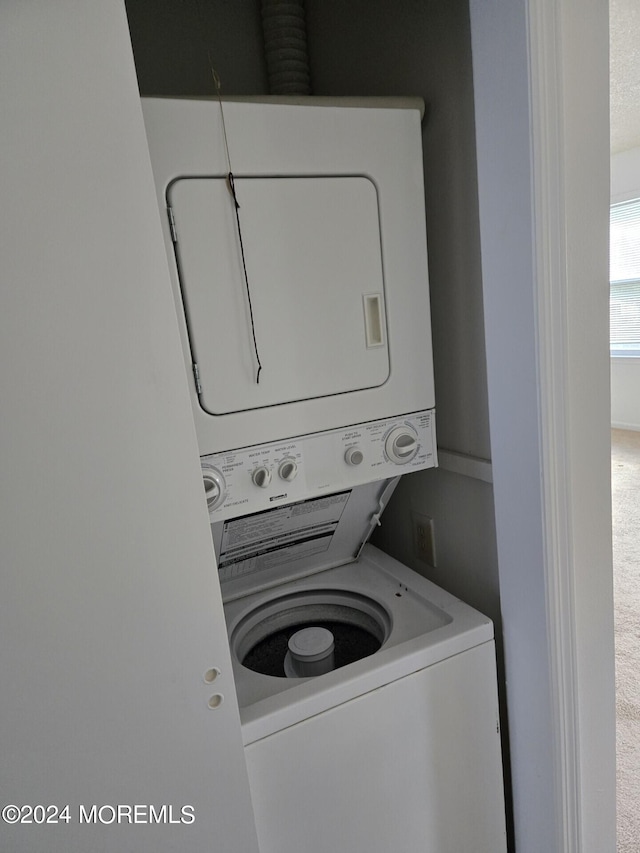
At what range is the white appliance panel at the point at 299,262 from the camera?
40.4 inches

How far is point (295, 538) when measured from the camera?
1.49 m

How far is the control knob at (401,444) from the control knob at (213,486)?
16.1 inches

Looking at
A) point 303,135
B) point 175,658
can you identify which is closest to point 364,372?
point 303,135

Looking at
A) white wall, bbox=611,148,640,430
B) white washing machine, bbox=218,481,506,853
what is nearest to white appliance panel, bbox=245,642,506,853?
white washing machine, bbox=218,481,506,853

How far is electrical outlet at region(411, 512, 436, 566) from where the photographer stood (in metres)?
1.62

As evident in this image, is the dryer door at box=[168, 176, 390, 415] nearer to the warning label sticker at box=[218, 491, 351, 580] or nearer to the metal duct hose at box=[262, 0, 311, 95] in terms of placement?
the warning label sticker at box=[218, 491, 351, 580]

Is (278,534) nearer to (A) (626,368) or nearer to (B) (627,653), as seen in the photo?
(B) (627,653)

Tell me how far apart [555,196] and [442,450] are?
2.31ft

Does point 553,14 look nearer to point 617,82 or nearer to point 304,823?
point 304,823

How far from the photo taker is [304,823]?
1.09m

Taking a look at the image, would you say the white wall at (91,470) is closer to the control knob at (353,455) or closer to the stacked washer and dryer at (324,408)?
the stacked washer and dryer at (324,408)

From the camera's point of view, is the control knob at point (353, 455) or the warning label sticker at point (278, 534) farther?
the warning label sticker at point (278, 534)

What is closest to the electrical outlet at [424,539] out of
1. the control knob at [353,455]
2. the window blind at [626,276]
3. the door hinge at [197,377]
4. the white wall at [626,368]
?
the control knob at [353,455]

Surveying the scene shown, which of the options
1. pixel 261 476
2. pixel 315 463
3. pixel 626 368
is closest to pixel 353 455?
pixel 315 463
